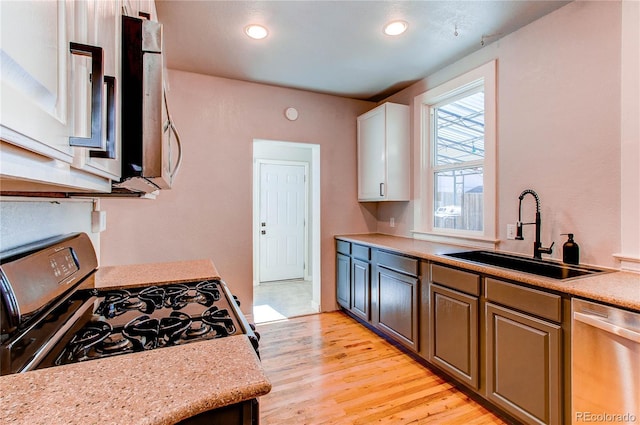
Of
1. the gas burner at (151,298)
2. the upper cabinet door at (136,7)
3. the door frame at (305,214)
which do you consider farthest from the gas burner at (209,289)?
the door frame at (305,214)

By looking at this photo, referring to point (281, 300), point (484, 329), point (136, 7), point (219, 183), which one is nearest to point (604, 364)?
point (484, 329)

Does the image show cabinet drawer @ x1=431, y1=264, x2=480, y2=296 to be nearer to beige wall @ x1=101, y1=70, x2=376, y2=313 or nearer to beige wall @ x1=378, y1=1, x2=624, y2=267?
beige wall @ x1=378, y1=1, x2=624, y2=267

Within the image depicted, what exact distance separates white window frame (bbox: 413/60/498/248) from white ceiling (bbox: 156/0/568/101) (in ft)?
0.76

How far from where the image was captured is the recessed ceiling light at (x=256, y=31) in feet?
7.38

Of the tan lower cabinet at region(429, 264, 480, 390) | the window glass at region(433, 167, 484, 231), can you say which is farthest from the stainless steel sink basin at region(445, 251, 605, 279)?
the window glass at region(433, 167, 484, 231)

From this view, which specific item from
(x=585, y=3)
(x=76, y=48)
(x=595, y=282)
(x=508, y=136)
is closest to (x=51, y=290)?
(x=76, y=48)

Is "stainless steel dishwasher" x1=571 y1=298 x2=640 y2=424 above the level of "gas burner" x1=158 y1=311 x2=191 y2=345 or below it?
below

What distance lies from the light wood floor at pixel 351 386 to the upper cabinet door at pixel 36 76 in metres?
1.94

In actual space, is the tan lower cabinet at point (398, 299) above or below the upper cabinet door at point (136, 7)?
below

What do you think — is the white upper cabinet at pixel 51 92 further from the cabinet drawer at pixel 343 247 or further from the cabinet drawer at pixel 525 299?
the cabinet drawer at pixel 343 247

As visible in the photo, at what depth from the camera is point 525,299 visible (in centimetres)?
166

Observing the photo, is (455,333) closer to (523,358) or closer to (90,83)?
(523,358)

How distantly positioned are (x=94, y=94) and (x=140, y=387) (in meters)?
0.61

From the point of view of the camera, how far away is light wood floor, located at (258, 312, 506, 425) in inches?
74.8
